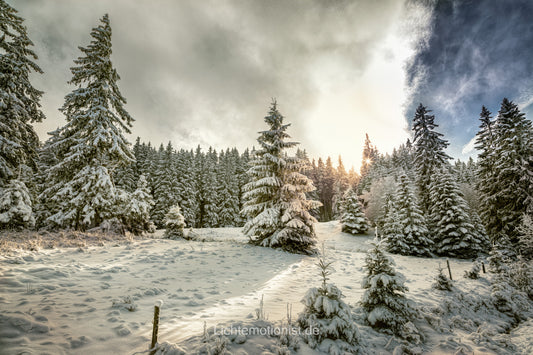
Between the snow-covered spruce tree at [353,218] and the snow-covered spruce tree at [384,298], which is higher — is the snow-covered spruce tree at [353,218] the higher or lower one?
the higher one

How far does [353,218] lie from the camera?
3378 centimetres

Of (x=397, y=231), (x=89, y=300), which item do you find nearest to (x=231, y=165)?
(x=397, y=231)

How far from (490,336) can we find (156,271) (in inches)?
441

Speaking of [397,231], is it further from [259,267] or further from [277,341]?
[277,341]

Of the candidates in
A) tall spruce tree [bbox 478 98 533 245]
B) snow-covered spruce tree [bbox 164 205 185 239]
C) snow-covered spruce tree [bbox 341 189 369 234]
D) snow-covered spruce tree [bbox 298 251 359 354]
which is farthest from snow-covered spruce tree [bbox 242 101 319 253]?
snow-covered spruce tree [bbox 341 189 369 234]

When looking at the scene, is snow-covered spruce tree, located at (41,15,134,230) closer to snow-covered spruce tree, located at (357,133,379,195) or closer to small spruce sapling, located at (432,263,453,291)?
small spruce sapling, located at (432,263,453,291)

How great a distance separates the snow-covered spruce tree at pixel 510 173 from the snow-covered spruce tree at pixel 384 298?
718 inches

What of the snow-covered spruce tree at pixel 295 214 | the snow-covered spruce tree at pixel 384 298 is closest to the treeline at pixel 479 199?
the snow-covered spruce tree at pixel 295 214

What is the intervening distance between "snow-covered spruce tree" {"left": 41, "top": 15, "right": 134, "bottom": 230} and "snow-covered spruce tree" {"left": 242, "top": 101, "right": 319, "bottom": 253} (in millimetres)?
8738

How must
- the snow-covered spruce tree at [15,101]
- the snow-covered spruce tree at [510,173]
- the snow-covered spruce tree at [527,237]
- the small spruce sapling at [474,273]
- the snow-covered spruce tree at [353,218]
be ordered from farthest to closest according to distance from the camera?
the snow-covered spruce tree at [353,218] < the snow-covered spruce tree at [510,173] < the snow-covered spruce tree at [527,237] < the small spruce sapling at [474,273] < the snow-covered spruce tree at [15,101]

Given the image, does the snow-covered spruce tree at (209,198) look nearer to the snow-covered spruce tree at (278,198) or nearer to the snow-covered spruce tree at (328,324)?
the snow-covered spruce tree at (278,198)

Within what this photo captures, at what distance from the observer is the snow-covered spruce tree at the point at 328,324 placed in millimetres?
4398

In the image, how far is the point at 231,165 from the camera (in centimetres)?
4697

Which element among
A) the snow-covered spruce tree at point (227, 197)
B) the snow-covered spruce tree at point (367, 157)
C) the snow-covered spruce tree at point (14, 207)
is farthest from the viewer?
the snow-covered spruce tree at point (367, 157)
